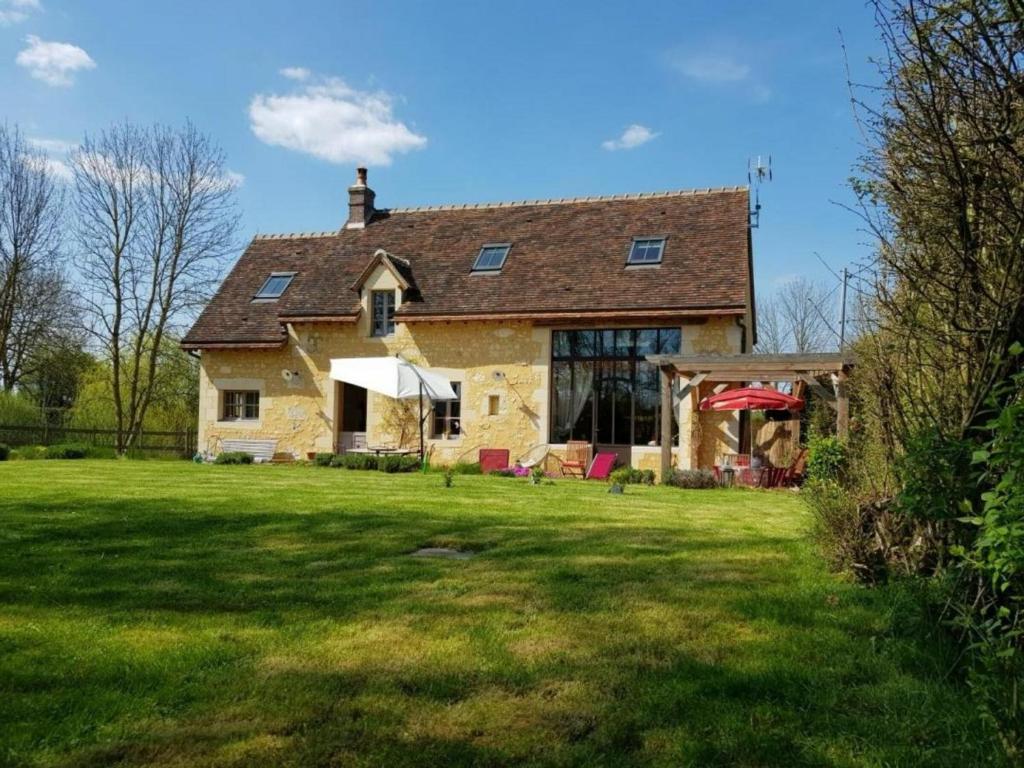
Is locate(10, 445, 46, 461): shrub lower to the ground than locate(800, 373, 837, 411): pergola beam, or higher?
lower

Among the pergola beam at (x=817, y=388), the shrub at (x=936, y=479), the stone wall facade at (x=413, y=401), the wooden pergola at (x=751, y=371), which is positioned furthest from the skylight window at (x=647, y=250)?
the shrub at (x=936, y=479)

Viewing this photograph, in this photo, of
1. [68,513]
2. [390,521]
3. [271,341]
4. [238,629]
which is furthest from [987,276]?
[271,341]

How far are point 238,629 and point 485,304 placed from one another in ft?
50.3

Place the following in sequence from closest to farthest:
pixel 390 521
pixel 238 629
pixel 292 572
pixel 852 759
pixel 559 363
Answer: pixel 852 759, pixel 238 629, pixel 292 572, pixel 390 521, pixel 559 363

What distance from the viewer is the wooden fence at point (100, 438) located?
80.0 ft

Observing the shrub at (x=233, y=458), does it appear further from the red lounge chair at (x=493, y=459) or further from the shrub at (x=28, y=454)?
the red lounge chair at (x=493, y=459)

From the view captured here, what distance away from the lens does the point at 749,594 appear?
4.89m

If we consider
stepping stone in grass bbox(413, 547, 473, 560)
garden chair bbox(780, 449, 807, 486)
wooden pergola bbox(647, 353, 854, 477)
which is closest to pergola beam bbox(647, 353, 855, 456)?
wooden pergola bbox(647, 353, 854, 477)

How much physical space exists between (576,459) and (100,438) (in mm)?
16739

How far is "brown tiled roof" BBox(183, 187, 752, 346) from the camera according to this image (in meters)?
18.0

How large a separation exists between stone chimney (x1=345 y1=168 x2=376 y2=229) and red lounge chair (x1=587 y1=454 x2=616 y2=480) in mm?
11163

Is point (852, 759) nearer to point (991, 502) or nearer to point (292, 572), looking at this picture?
point (991, 502)

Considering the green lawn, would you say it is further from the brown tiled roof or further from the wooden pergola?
the brown tiled roof

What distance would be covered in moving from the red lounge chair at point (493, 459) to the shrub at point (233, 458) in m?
6.07
